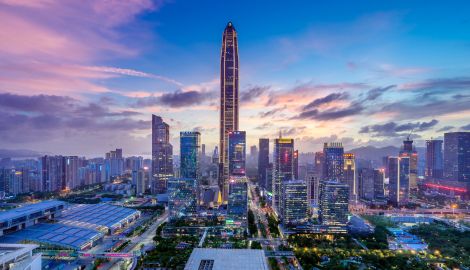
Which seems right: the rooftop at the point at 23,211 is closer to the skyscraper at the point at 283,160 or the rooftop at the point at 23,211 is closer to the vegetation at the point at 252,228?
the vegetation at the point at 252,228

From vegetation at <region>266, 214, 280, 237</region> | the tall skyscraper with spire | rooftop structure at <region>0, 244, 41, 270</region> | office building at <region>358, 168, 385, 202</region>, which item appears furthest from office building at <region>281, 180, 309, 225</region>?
the tall skyscraper with spire

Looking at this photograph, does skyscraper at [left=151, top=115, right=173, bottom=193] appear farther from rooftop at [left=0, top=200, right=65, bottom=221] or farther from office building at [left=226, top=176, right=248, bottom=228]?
rooftop at [left=0, top=200, right=65, bottom=221]

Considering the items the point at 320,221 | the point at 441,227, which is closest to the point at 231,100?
the point at 320,221

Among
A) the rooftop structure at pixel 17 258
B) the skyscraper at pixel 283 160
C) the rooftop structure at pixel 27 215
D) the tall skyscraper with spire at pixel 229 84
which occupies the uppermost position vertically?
the tall skyscraper with spire at pixel 229 84

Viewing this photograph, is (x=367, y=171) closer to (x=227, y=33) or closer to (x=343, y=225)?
(x=343, y=225)

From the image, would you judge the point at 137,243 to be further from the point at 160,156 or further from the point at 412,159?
the point at 412,159

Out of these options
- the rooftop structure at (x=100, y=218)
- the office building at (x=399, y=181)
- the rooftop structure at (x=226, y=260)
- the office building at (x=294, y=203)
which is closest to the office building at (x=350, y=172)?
the office building at (x=399, y=181)

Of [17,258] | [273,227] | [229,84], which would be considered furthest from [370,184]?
[17,258]
